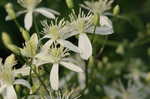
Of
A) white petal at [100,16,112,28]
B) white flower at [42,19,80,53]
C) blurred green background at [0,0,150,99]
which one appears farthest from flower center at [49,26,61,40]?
blurred green background at [0,0,150,99]

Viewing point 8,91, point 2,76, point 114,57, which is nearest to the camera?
point 8,91

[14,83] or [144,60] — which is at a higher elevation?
[14,83]

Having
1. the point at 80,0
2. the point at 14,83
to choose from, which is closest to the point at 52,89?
the point at 14,83

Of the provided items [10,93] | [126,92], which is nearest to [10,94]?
[10,93]

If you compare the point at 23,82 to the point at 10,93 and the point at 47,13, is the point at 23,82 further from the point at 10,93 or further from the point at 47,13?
the point at 47,13

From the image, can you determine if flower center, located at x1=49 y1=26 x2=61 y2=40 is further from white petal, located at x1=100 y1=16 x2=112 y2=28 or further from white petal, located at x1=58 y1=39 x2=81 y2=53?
white petal, located at x1=100 y1=16 x2=112 y2=28

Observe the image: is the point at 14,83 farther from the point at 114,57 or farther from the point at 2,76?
the point at 114,57
